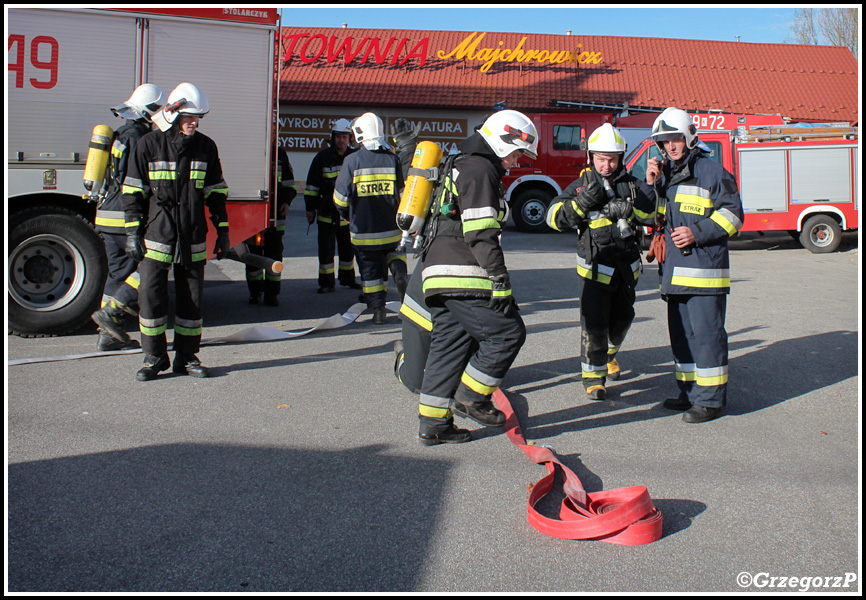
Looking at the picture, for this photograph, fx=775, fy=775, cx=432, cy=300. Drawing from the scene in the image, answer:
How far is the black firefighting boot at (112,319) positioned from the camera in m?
6.16

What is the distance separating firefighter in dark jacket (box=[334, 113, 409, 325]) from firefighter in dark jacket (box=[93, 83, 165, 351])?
1.94 metres

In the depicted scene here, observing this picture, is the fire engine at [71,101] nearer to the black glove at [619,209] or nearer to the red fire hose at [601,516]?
the black glove at [619,209]

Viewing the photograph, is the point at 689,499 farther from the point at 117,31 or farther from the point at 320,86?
the point at 320,86

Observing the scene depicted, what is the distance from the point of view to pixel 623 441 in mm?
4562

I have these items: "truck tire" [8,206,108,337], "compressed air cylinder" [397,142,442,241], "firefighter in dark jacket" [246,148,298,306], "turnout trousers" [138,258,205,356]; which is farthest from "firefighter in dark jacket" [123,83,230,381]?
"firefighter in dark jacket" [246,148,298,306]

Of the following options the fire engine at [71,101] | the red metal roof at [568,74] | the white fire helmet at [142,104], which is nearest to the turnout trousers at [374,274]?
the fire engine at [71,101]

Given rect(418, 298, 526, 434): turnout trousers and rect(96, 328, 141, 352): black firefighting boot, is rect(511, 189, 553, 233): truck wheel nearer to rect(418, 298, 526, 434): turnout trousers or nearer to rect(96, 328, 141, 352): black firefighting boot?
rect(96, 328, 141, 352): black firefighting boot

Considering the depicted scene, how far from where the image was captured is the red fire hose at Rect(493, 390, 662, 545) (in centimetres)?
326

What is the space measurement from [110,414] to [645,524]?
129 inches

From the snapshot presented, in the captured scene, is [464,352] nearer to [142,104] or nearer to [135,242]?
[135,242]

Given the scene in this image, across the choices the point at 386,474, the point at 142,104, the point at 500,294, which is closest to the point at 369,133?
the point at 142,104

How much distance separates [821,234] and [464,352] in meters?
11.7

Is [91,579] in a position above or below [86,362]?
below

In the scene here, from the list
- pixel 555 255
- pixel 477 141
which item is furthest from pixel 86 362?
pixel 555 255
